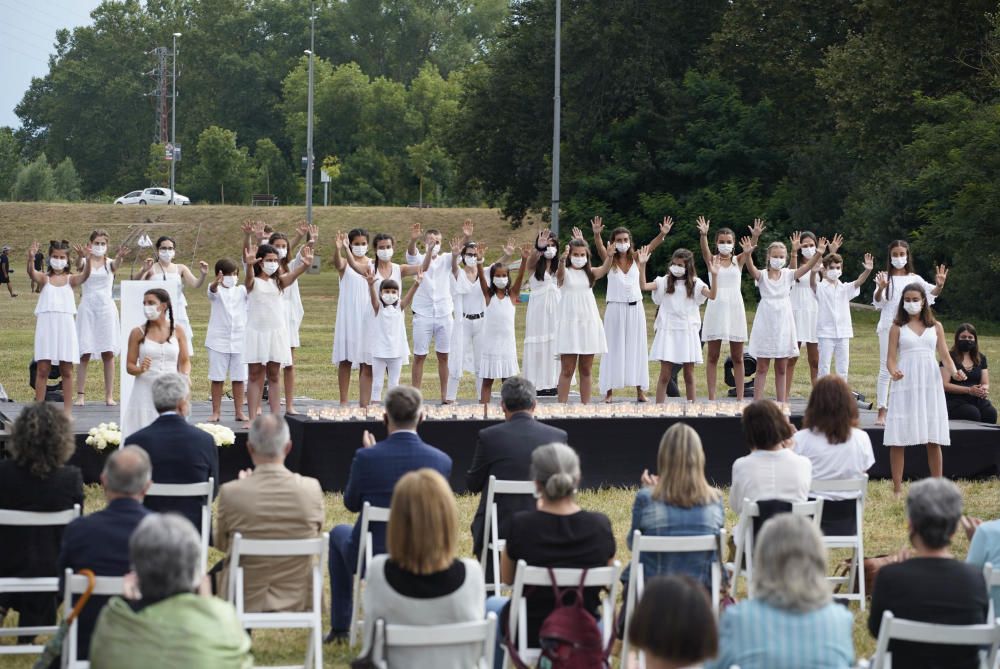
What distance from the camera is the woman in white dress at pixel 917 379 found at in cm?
1236

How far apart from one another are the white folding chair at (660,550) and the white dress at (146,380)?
18.9ft

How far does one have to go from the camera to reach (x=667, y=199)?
44438 mm

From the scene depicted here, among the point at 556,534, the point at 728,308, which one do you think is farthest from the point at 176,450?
the point at 728,308

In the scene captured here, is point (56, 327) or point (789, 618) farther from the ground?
point (56, 327)

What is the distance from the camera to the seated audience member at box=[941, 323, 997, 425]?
46.3ft

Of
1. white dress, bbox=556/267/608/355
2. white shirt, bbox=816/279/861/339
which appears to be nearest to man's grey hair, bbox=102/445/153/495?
white dress, bbox=556/267/608/355

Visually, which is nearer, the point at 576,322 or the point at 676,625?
the point at 676,625

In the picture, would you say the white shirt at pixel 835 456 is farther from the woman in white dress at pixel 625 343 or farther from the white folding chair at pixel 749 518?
the woman in white dress at pixel 625 343

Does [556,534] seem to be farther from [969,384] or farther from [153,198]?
[153,198]

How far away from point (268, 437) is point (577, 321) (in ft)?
29.0

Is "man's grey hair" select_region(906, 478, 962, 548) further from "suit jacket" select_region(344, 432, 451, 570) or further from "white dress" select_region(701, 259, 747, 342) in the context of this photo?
"white dress" select_region(701, 259, 747, 342)

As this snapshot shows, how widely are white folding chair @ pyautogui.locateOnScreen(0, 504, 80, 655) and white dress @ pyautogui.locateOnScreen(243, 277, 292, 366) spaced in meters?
6.82

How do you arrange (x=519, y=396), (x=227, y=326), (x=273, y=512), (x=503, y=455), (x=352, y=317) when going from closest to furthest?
(x=273, y=512) → (x=503, y=455) → (x=519, y=396) → (x=227, y=326) → (x=352, y=317)

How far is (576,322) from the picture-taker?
628 inches
